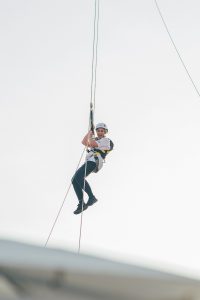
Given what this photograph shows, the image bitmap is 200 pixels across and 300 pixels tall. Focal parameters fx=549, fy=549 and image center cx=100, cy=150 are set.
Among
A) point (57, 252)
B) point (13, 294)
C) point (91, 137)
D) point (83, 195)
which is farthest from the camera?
point (83, 195)

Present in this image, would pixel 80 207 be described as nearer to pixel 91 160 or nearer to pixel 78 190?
pixel 78 190

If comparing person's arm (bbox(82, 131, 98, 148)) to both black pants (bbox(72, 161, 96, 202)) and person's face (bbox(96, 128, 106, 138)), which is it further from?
black pants (bbox(72, 161, 96, 202))

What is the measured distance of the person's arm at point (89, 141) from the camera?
7020 mm

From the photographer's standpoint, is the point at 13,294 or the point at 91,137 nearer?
the point at 13,294

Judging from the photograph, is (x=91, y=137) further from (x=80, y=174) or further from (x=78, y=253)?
(x=78, y=253)

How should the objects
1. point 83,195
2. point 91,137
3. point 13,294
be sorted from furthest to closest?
point 83,195 → point 91,137 → point 13,294

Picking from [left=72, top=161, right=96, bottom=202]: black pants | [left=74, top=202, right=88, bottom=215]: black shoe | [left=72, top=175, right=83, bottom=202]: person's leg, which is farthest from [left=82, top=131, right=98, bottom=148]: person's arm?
[left=74, top=202, right=88, bottom=215]: black shoe

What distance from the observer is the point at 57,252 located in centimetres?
131

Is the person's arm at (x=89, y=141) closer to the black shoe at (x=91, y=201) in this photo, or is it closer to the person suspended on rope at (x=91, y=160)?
the person suspended on rope at (x=91, y=160)

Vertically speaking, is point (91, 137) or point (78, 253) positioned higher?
point (91, 137)

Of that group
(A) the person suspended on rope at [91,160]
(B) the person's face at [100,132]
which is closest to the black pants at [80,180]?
(A) the person suspended on rope at [91,160]

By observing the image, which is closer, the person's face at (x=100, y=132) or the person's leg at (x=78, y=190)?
the person's face at (x=100, y=132)

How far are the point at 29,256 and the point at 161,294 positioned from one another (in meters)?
0.28

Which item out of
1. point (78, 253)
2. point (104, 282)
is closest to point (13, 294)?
point (104, 282)
